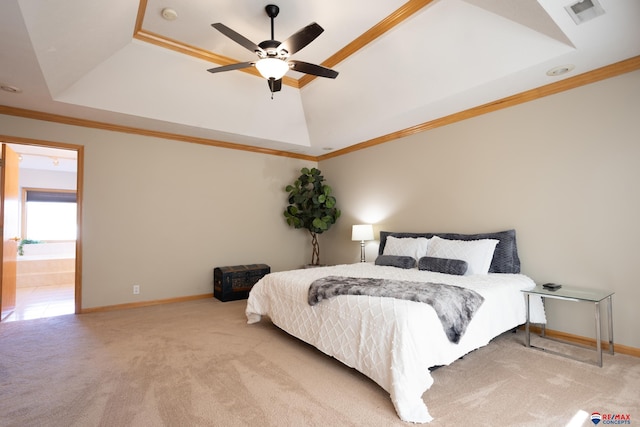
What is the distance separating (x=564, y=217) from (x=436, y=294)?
69.3 inches

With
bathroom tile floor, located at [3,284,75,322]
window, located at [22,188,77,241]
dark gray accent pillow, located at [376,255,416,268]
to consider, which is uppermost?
window, located at [22,188,77,241]

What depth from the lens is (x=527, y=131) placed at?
3.25 m

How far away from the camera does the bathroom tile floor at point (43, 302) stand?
3963 millimetres

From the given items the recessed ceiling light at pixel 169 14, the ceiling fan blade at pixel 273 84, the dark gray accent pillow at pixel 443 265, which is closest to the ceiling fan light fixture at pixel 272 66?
the ceiling fan blade at pixel 273 84

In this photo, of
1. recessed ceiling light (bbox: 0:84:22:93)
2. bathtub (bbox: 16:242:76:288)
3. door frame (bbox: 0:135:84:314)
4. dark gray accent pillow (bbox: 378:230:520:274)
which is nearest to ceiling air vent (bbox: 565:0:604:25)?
dark gray accent pillow (bbox: 378:230:520:274)

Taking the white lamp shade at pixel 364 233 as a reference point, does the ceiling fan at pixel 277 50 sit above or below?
above

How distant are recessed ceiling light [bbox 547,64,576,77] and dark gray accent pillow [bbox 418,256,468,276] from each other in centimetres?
194

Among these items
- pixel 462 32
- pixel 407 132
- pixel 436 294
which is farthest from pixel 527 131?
pixel 436 294

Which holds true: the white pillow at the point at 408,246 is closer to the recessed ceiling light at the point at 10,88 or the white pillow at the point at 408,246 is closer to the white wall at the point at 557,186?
the white wall at the point at 557,186

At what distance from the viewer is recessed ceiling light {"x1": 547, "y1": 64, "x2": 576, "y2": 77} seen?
107 inches

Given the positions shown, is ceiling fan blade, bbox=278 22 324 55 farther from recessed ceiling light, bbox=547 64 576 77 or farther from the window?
the window

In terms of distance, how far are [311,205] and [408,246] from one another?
206 cm

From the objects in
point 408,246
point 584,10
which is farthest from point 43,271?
point 584,10

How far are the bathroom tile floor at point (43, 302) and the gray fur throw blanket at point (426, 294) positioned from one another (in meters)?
3.66
